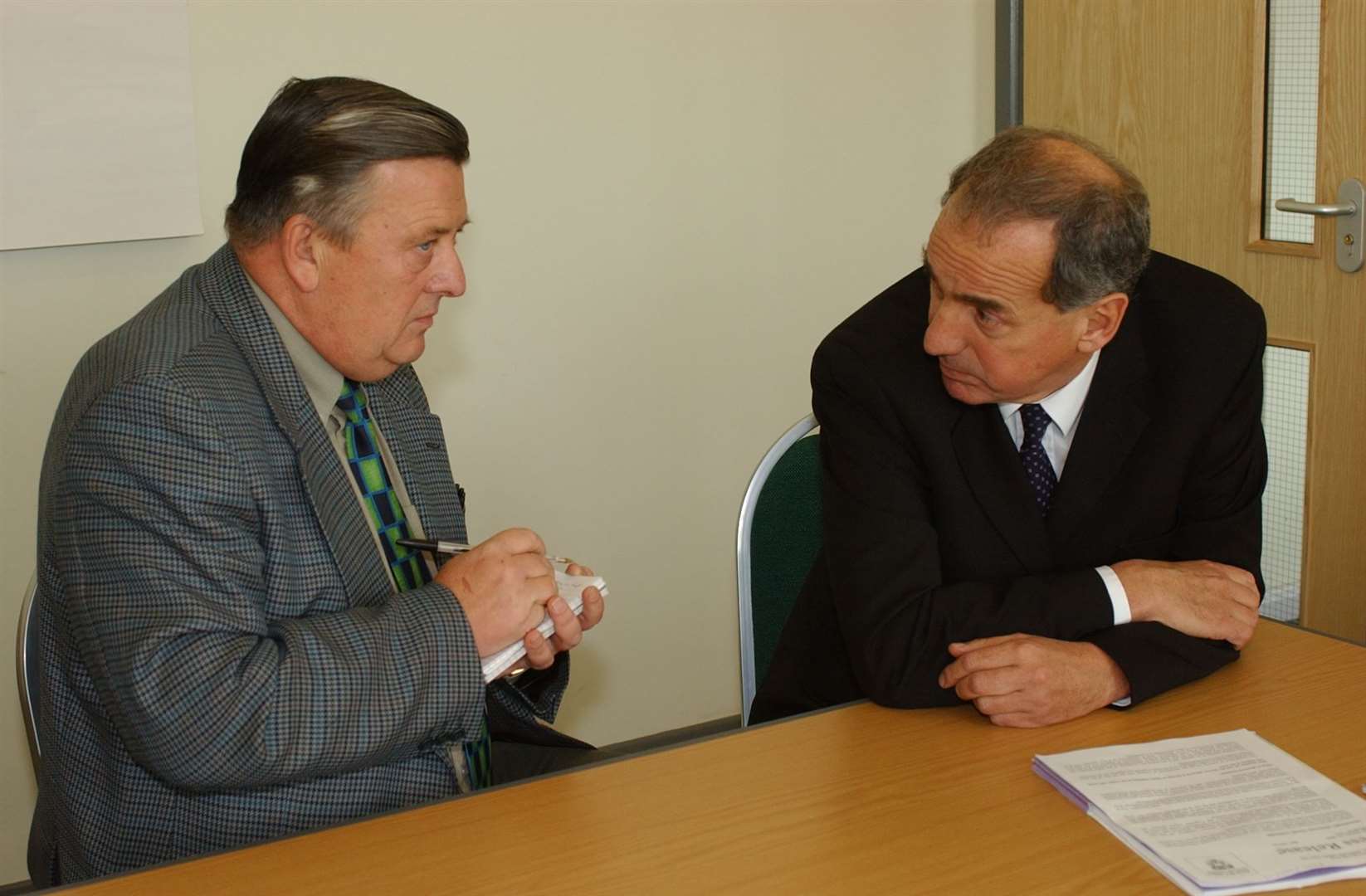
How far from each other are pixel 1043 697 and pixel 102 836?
113 cm

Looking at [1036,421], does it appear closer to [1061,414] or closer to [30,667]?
[1061,414]

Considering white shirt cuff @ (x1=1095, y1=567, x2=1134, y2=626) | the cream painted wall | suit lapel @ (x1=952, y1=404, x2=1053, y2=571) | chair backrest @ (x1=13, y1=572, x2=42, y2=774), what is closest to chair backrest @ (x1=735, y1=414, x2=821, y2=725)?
suit lapel @ (x1=952, y1=404, x2=1053, y2=571)

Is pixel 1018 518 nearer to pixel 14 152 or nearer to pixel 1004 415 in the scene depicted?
pixel 1004 415

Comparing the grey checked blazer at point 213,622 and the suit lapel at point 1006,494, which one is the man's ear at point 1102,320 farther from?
the grey checked blazer at point 213,622

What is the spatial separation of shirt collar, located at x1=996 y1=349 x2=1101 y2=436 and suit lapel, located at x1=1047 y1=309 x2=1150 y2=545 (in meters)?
0.02

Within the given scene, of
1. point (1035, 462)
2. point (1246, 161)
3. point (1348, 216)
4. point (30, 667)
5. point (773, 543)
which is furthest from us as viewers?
point (1246, 161)

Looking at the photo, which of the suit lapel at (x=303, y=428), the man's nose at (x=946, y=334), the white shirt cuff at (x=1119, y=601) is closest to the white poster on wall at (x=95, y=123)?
the suit lapel at (x=303, y=428)

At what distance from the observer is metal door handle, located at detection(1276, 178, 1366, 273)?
2920 mm

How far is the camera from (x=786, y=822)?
1.46 m

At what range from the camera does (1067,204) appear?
1.83 metres

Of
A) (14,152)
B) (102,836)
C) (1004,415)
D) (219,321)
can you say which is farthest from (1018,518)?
(14,152)

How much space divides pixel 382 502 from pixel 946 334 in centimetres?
82

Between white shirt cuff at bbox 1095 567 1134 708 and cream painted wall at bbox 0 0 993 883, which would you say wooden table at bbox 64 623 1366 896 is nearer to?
white shirt cuff at bbox 1095 567 1134 708

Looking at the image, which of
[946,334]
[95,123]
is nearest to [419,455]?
[946,334]
